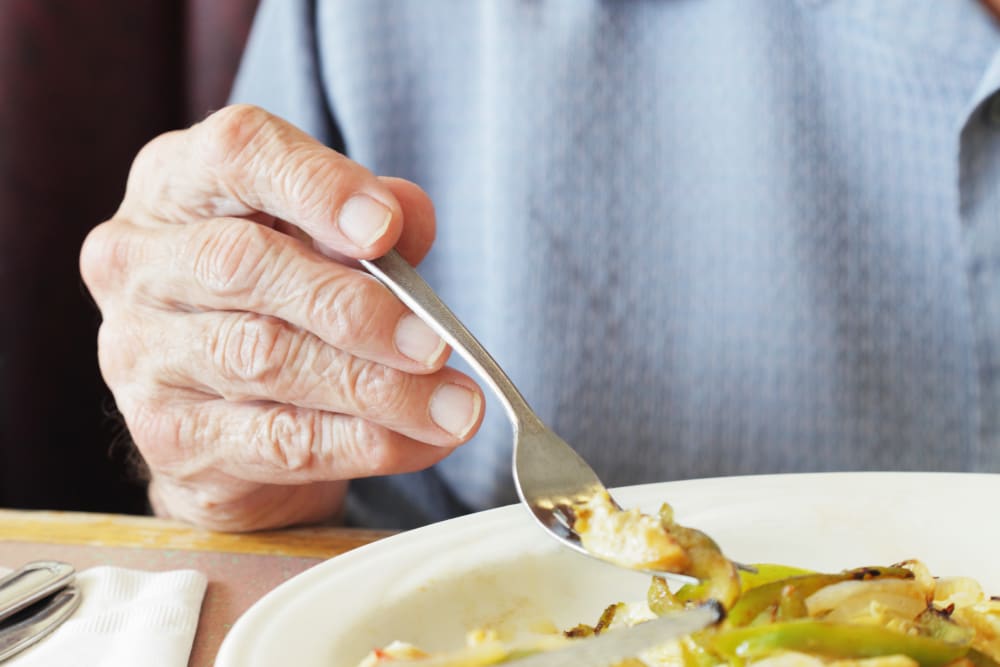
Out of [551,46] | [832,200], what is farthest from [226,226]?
[832,200]

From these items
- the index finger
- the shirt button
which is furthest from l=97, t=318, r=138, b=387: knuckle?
the shirt button

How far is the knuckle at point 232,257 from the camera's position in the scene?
61 centimetres

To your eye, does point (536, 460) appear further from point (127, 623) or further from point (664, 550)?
→ point (127, 623)

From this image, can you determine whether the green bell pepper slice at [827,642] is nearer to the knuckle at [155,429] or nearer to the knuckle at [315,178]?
the knuckle at [315,178]

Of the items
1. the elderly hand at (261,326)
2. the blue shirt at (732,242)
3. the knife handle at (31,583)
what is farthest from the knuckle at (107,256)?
the blue shirt at (732,242)

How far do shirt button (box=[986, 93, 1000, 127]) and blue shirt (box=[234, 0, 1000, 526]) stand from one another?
1.6 inches

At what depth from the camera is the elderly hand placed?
59 centimetres

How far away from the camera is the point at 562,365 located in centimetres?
101

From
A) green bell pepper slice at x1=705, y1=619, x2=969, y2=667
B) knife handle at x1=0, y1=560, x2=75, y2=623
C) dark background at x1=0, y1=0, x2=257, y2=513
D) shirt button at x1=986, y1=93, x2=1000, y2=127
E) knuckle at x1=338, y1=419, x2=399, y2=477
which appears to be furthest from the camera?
dark background at x1=0, y1=0, x2=257, y2=513

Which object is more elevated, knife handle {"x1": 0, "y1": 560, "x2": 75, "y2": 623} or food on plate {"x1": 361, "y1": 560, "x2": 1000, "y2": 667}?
food on plate {"x1": 361, "y1": 560, "x2": 1000, "y2": 667}

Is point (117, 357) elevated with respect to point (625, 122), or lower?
lower

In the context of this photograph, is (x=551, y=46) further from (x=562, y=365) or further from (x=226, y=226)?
(x=226, y=226)

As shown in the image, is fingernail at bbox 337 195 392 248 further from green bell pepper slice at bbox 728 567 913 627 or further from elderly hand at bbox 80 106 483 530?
green bell pepper slice at bbox 728 567 913 627

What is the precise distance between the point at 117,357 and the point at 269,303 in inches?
7.3
